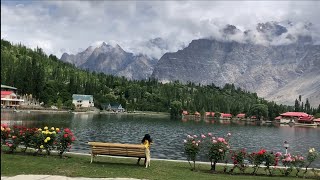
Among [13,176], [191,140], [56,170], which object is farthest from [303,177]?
[13,176]

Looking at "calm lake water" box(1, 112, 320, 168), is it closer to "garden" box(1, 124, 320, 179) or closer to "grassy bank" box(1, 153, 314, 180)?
"garden" box(1, 124, 320, 179)

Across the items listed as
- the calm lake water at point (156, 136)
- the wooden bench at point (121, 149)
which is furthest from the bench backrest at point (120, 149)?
the calm lake water at point (156, 136)

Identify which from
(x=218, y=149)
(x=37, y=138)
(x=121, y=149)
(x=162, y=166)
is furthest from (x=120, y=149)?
(x=218, y=149)

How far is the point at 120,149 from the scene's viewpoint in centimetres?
2114

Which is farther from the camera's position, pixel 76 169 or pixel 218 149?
pixel 218 149

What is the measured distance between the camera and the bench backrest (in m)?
20.9

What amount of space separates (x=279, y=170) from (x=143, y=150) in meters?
8.76

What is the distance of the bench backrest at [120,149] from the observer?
20.9m

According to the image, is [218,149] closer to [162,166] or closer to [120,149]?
[162,166]

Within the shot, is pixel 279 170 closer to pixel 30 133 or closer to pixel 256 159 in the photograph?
pixel 256 159

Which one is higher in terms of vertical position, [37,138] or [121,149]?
[37,138]

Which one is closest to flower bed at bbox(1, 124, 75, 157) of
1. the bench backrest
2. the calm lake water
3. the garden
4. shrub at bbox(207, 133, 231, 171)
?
the garden

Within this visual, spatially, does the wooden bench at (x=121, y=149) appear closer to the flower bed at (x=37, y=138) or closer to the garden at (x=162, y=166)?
the garden at (x=162, y=166)

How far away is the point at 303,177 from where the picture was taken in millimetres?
21516
